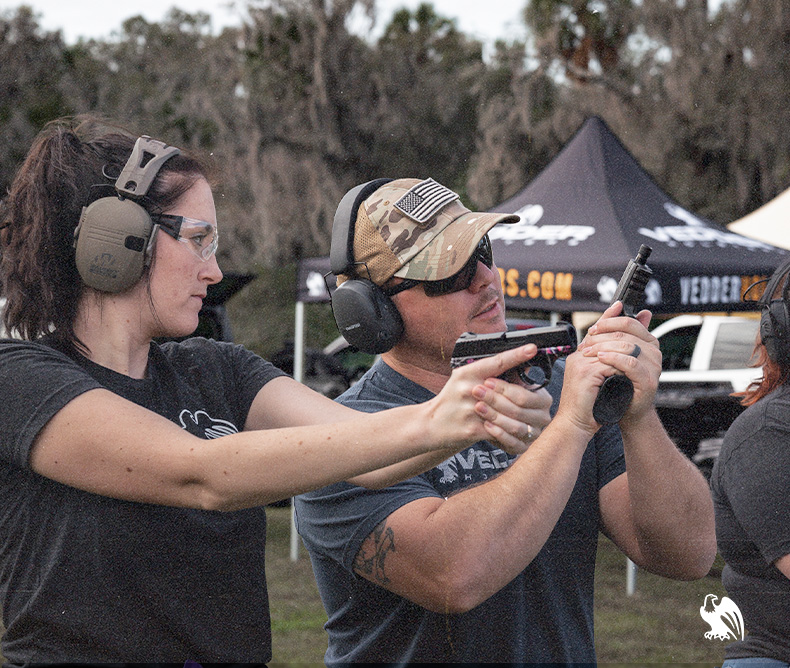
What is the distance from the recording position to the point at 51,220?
154 centimetres

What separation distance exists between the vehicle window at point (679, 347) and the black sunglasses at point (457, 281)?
22.8 feet

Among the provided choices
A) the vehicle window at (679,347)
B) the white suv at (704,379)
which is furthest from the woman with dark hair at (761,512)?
the vehicle window at (679,347)

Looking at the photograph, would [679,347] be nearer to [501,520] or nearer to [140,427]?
[501,520]

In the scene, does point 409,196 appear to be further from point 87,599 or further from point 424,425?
point 87,599

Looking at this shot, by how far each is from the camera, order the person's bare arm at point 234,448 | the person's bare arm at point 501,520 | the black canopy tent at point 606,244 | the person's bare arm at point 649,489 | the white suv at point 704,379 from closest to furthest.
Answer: the person's bare arm at point 234,448
the person's bare arm at point 501,520
the person's bare arm at point 649,489
the black canopy tent at point 606,244
the white suv at point 704,379

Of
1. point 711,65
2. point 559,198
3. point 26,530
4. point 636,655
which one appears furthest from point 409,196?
point 711,65

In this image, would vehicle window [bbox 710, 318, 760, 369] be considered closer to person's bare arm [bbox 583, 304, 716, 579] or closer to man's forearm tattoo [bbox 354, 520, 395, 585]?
person's bare arm [bbox 583, 304, 716, 579]

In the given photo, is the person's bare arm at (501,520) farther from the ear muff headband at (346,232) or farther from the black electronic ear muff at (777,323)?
the black electronic ear muff at (777,323)

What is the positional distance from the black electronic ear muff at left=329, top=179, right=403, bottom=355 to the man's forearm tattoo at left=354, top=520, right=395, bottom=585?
0.39 m

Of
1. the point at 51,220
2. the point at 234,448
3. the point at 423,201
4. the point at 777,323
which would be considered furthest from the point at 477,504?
the point at 777,323

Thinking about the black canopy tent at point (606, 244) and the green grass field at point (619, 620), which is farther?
the black canopy tent at point (606, 244)

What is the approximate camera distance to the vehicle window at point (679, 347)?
27.6 ft

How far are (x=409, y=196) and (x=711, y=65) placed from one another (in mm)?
13966

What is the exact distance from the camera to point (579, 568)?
176 centimetres
